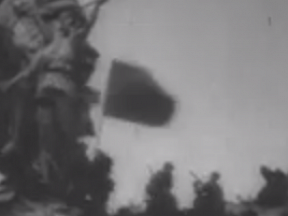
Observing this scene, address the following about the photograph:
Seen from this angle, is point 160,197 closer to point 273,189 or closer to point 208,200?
point 208,200

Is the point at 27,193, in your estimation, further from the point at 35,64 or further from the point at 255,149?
the point at 255,149

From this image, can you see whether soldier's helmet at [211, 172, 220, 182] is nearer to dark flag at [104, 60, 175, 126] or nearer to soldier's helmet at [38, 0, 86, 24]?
dark flag at [104, 60, 175, 126]

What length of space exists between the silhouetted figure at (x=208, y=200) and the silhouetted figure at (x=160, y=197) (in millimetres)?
181

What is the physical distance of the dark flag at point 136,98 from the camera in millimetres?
5684

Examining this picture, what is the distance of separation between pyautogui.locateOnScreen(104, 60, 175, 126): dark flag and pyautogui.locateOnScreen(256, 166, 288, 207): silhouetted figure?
89 centimetres

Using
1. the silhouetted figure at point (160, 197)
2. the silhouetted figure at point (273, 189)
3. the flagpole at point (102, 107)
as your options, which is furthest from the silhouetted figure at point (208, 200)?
the flagpole at point (102, 107)

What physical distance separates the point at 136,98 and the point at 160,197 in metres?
0.83

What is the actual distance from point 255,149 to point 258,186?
0.31 metres

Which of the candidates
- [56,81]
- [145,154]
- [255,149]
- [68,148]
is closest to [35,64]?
[56,81]

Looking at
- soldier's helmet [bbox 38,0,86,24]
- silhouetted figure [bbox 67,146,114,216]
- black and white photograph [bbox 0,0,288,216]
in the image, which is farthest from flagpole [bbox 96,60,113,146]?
soldier's helmet [bbox 38,0,86,24]

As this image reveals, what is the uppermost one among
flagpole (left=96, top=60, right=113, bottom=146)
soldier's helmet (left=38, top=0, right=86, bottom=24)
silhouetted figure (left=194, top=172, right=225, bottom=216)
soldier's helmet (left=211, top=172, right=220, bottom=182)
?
soldier's helmet (left=38, top=0, right=86, bottom=24)

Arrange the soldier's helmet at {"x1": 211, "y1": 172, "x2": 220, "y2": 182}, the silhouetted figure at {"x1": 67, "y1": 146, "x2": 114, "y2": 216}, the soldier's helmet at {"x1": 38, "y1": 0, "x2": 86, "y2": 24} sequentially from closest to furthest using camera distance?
the silhouetted figure at {"x1": 67, "y1": 146, "x2": 114, "y2": 216}, the soldier's helmet at {"x1": 211, "y1": 172, "x2": 220, "y2": 182}, the soldier's helmet at {"x1": 38, "y1": 0, "x2": 86, "y2": 24}

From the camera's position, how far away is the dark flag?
18.6 feet

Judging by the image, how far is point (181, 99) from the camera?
576 centimetres
